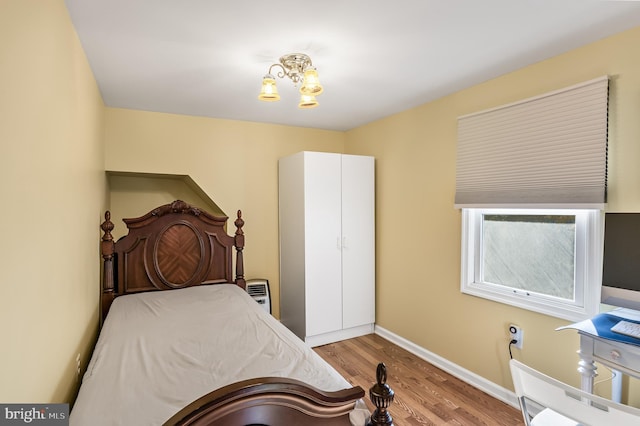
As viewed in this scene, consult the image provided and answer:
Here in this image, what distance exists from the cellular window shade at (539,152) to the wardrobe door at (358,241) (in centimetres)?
111

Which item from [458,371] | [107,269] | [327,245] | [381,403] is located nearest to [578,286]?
[458,371]

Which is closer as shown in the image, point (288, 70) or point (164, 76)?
point (288, 70)

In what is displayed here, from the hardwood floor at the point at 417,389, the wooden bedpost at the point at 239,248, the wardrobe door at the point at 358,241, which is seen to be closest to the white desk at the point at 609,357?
the hardwood floor at the point at 417,389

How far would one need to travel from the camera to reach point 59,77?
4.69ft

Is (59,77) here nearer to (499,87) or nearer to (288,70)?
(288,70)

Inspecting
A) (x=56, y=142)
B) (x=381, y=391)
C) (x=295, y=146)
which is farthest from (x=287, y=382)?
(x=295, y=146)

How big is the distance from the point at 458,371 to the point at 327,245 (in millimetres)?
1589

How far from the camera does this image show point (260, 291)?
11.4 ft

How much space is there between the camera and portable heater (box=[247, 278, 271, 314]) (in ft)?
11.3

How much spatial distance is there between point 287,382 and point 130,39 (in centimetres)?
Result: 194

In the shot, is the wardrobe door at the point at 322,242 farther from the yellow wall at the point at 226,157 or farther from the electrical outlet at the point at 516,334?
the electrical outlet at the point at 516,334

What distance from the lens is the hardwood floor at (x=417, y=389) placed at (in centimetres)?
218

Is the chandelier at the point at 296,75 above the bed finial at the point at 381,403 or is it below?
above

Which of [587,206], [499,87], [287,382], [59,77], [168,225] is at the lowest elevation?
[287,382]
